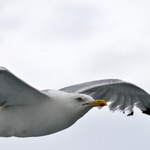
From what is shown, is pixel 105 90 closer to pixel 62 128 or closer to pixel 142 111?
pixel 142 111

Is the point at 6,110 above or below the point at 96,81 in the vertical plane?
below

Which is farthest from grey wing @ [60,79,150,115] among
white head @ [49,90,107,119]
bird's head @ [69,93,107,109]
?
bird's head @ [69,93,107,109]

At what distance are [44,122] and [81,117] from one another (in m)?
0.76

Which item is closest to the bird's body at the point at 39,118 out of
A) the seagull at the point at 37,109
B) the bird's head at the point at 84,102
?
the seagull at the point at 37,109

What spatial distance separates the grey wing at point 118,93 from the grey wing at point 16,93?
1905mm

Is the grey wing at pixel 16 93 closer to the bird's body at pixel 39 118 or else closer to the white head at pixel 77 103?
the bird's body at pixel 39 118

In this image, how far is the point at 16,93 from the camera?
1043cm

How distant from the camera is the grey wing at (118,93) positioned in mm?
12461

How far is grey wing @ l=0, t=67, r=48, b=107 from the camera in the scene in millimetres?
9844

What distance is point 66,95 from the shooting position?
34.3 feet

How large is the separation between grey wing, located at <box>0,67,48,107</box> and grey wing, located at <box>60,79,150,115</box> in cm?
190

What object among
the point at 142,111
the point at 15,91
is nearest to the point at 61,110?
the point at 15,91

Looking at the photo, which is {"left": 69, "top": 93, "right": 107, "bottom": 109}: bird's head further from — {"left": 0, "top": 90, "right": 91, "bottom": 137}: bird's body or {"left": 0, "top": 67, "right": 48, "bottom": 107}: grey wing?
{"left": 0, "top": 67, "right": 48, "bottom": 107}: grey wing

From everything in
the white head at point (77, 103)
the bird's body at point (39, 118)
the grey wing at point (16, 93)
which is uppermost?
the grey wing at point (16, 93)
